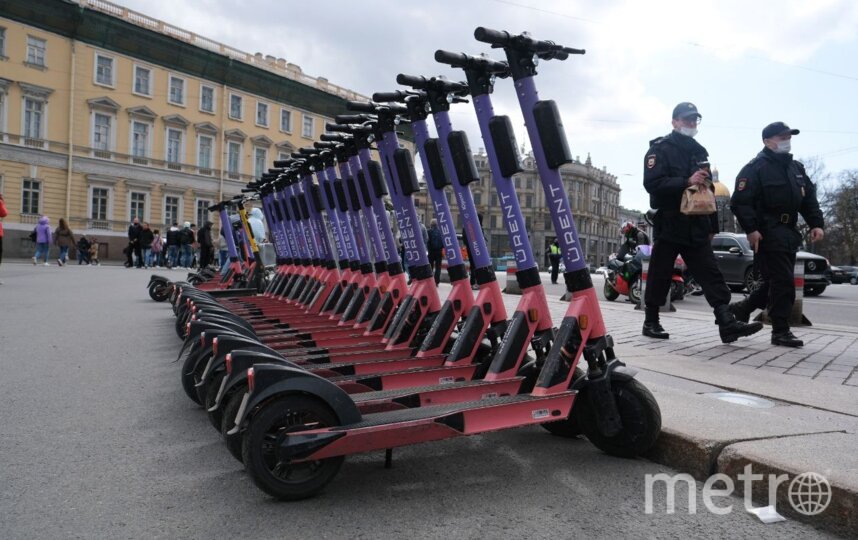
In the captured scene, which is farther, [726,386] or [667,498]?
[726,386]

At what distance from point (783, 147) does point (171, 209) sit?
44.0 meters

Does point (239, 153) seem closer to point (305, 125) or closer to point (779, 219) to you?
point (305, 125)

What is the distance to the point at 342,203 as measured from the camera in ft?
21.8

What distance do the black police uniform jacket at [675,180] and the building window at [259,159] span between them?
46.9 meters

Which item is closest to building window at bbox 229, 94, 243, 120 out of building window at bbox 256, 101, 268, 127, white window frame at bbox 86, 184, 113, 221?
building window at bbox 256, 101, 268, 127

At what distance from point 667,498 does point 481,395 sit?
973 millimetres

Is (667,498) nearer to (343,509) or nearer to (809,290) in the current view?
(343,509)

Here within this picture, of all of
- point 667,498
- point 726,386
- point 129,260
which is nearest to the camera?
point 667,498

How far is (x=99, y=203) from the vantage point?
1572 inches

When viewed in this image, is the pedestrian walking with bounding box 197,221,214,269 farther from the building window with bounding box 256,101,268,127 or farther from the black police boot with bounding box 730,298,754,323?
the building window with bounding box 256,101,268,127

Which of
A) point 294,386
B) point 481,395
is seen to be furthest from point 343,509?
point 481,395

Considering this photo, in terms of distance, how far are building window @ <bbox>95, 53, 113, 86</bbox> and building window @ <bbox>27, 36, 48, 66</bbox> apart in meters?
3.04

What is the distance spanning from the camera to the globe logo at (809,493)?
91.0 inches

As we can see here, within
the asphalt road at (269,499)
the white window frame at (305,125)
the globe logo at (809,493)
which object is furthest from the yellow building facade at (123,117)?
the globe logo at (809,493)
